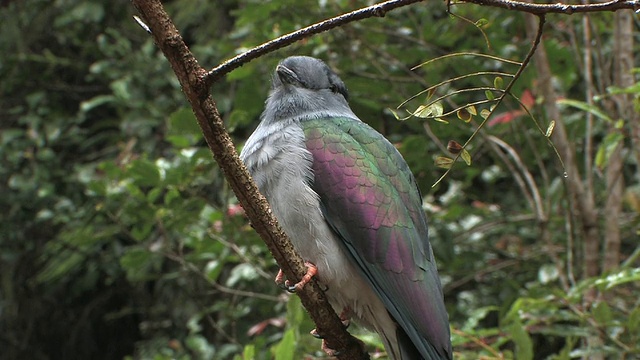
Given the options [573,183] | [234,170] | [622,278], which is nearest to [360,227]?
[234,170]

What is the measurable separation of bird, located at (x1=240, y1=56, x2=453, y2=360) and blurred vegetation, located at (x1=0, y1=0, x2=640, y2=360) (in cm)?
42

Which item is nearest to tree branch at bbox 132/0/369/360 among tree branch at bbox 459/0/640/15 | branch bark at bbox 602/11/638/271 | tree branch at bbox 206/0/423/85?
tree branch at bbox 206/0/423/85

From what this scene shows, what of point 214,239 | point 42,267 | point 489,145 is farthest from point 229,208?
point 42,267

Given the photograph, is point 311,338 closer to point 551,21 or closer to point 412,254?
point 412,254

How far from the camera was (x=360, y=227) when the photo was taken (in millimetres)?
2682

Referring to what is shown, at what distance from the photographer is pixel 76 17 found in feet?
20.7

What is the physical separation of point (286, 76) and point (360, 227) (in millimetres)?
861

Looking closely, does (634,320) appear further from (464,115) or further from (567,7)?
(567,7)

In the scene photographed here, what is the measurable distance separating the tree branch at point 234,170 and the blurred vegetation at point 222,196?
0.50m

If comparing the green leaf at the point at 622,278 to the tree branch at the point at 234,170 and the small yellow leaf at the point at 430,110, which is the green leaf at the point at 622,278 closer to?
the tree branch at the point at 234,170

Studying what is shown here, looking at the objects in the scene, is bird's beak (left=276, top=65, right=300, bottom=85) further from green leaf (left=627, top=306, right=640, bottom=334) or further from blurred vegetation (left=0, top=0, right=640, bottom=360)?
green leaf (left=627, top=306, right=640, bottom=334)

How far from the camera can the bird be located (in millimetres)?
2623

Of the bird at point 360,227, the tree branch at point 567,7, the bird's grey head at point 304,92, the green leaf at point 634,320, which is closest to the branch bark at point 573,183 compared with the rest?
the green leaf at point 634,320

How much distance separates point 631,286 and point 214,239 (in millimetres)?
2340
